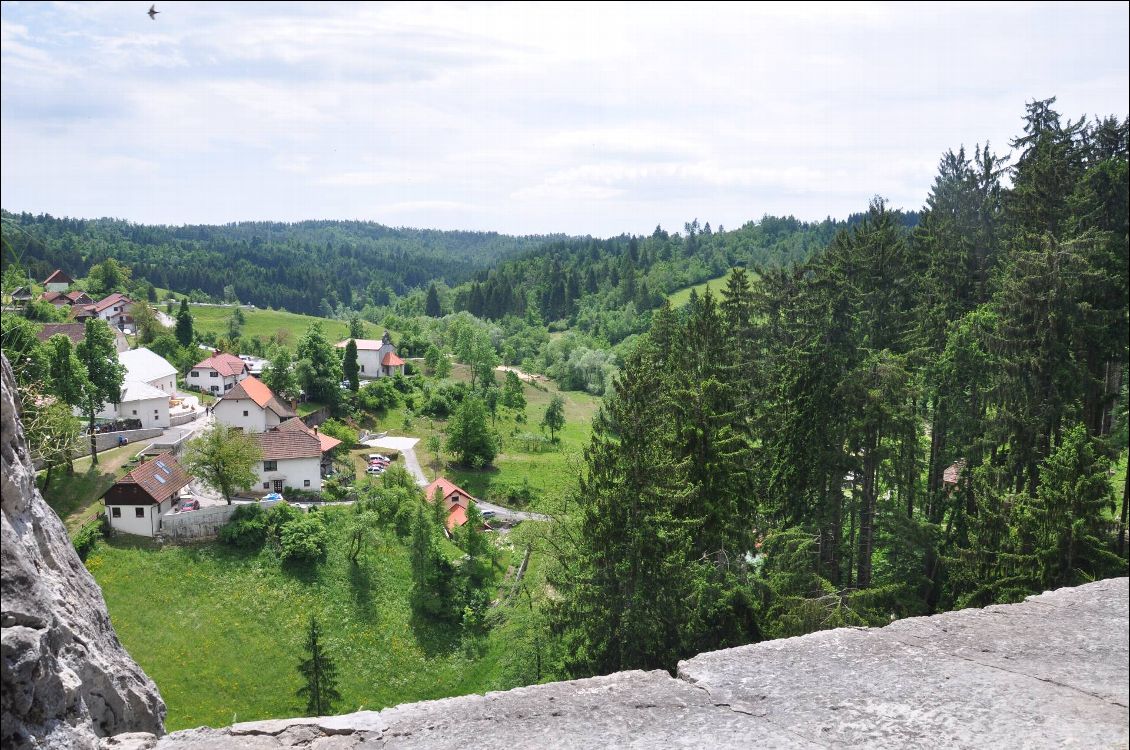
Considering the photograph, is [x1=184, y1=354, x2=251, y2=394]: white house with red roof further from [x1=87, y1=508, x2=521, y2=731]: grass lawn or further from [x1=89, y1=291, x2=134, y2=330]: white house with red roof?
[x1=87, y1=508, x2=521, y2=731]: grass lawn

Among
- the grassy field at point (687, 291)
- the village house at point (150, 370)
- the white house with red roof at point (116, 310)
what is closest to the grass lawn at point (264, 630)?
the village house at point (150, 370)

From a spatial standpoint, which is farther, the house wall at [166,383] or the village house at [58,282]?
the village house at [58,282]

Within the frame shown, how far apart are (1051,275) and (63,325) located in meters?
68.1

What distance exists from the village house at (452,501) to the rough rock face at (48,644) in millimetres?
35381

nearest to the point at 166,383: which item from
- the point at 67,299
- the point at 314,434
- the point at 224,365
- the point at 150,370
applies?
the point at 150,370

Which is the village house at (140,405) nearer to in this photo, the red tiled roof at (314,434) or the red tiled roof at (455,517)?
the red tiled roof at (314,434)

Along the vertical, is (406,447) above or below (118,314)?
below

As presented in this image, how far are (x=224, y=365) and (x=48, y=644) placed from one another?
67.9 m

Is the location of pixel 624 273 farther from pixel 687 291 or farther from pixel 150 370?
pixel 150 370

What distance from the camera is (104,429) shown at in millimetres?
47938

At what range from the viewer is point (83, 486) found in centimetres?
3994

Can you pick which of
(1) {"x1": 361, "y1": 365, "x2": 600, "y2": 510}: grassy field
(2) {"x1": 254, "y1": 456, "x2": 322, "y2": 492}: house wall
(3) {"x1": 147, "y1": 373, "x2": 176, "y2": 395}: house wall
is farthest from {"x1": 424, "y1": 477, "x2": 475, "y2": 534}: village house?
(3) {"x1": 147, "y1": 373, "x2": 176, "y2": 395}: house wall

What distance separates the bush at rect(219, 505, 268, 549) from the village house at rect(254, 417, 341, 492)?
19.5ft

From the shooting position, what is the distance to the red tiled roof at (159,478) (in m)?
36.4
